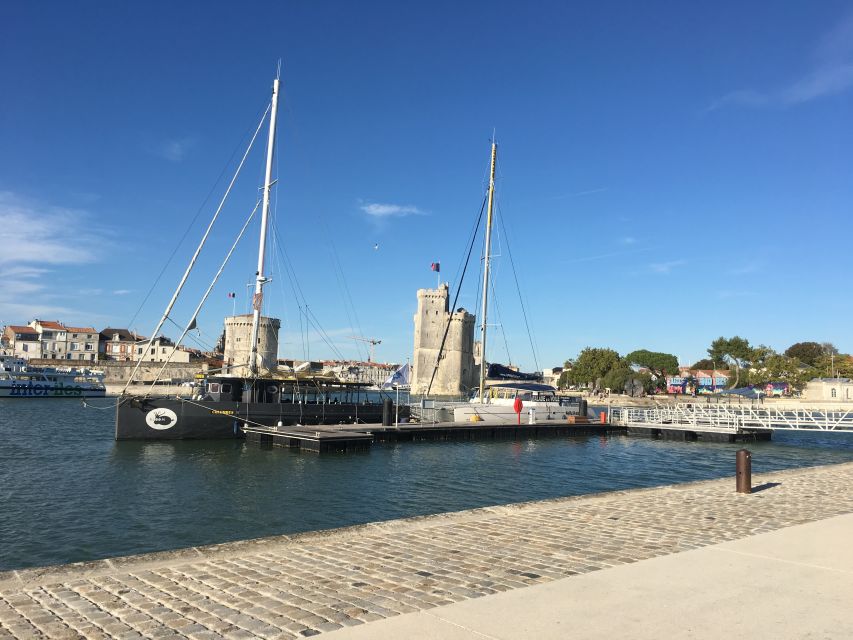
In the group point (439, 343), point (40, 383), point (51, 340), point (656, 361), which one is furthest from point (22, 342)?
point (656, 361)

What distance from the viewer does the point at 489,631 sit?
17.4ft

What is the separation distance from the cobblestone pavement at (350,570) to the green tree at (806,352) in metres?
140

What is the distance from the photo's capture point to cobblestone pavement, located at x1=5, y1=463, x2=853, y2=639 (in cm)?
571

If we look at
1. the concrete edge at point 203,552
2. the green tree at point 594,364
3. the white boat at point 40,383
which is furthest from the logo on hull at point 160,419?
the green tree at point 594,364

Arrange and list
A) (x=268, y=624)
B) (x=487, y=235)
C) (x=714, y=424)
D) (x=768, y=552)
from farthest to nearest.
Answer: (x=714, y=424) → (x=487, y=235) → (x=768, y=552) → (x=268, y=624)

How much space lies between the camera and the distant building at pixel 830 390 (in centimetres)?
8906

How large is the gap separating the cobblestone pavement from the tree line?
102m

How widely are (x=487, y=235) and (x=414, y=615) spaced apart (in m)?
38.6

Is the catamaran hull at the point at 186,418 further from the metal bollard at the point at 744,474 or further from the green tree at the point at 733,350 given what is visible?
the green tree at the point at 733,350

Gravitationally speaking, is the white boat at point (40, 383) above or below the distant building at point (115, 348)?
below

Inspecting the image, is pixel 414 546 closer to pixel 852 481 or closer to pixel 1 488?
pixel 852 481

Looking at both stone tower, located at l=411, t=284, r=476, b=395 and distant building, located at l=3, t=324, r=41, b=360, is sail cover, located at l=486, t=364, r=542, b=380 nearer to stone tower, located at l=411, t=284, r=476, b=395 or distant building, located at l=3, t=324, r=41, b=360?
stone tower, located at l=411, t=284, r=476, b=395

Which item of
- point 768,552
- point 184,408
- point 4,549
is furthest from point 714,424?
point 4,549

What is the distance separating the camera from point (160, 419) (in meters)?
32.0
